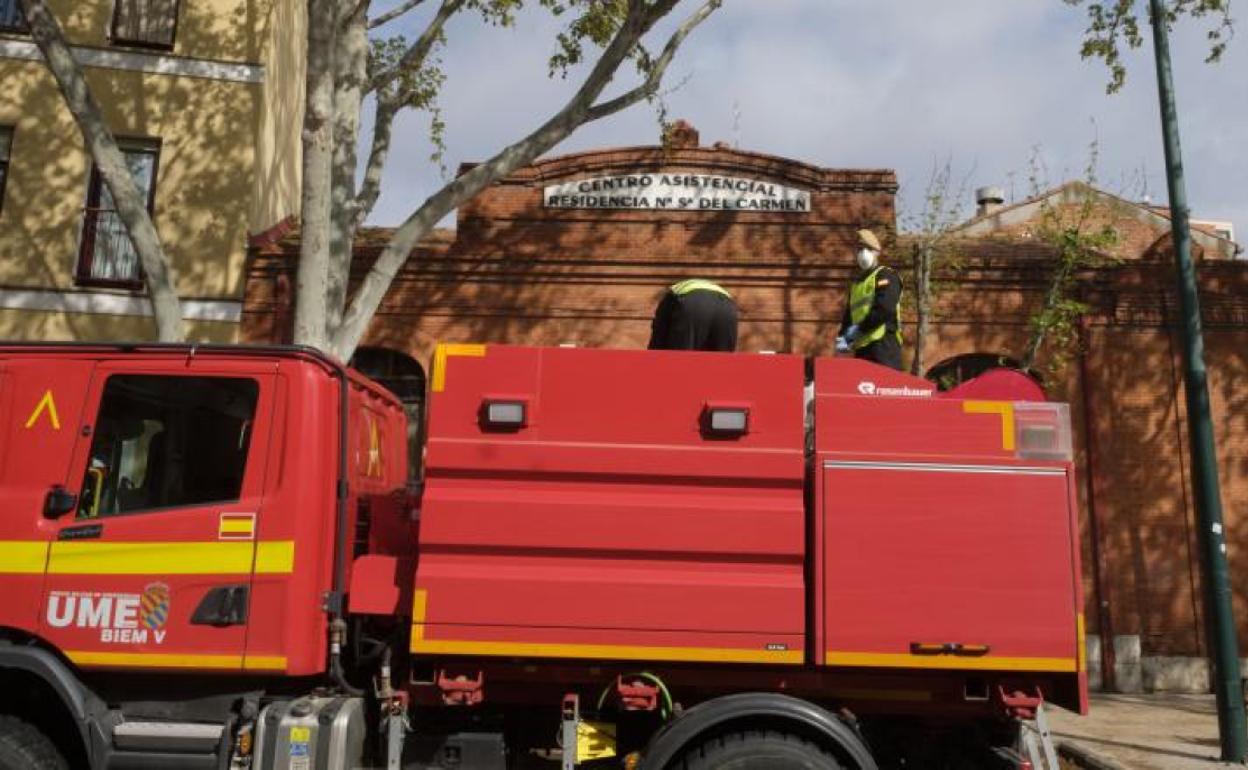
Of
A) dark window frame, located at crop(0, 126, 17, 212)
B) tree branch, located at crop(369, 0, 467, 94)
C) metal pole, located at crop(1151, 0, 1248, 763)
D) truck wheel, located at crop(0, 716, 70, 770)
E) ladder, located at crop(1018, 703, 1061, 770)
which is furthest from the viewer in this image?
dark window frame, located at crop(0, 126, 17, 212)

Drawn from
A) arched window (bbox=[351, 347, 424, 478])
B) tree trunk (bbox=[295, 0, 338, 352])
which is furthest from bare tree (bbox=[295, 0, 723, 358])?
arched window (bbox=[351, 347, 424, 478])

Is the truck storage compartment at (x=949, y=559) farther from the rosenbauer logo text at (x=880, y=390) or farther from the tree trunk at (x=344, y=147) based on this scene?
the tree trunk at (x=344, y=147)

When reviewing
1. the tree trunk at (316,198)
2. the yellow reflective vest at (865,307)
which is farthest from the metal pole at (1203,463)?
the tree trunk at (316,198)

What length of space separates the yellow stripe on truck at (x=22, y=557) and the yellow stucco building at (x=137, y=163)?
8949mm

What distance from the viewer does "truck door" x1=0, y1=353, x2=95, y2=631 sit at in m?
4.05

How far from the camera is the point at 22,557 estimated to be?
4062 millimetres

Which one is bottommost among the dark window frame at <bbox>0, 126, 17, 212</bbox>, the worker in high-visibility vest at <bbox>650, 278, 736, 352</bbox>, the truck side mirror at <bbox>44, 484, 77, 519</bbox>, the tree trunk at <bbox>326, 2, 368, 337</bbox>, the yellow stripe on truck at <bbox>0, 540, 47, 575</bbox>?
the yellow stripe on truck at <bbox>0, 540, 47, 575</bbox>

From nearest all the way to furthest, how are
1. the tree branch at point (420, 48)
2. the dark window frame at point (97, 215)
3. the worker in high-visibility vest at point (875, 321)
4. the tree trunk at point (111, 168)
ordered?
the worker in high-visibility vest at point (875, 321) < the tree trunk at point (111, 168) < the tree branch at point (420, 48) < the dark window frame at point (97, 215)

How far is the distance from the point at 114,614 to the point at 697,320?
3.02m

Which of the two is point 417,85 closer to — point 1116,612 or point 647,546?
point 647,546

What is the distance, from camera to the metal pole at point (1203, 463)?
764 cm

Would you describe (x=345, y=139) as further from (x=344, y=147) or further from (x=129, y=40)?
(x=129, y=40)

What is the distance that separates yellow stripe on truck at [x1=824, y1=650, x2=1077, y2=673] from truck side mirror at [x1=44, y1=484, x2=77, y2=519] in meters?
3.30

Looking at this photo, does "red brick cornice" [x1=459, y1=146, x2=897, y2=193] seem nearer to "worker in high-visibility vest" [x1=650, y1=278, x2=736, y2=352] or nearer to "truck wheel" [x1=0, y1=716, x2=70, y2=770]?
"worker in high-visibility vest" [x1=650, y1=278, x2=736, y2=352]
